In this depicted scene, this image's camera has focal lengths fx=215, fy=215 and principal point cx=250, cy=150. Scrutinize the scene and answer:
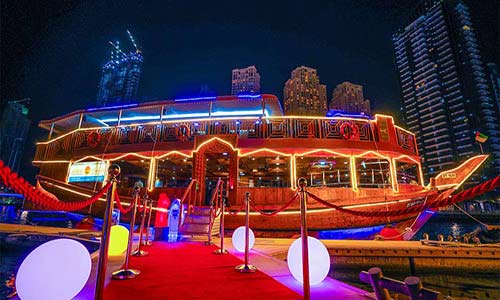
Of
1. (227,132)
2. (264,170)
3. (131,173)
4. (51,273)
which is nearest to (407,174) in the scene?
(264,170)

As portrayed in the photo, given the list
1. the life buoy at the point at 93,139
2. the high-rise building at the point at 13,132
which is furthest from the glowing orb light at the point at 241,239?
the high-rise building at the point at 13,132

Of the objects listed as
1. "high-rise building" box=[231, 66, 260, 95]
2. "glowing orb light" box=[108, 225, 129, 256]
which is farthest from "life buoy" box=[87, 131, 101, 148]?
"high-rise building" box=[231, 66, 260, 95]

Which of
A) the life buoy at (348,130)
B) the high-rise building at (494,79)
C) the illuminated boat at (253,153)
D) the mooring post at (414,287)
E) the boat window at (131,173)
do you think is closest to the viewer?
the mooring post at (414,287)

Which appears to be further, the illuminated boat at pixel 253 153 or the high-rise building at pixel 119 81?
the high-rise building at pixel 119 81

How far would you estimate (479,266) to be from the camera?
605cm

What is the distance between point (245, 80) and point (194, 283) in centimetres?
3878

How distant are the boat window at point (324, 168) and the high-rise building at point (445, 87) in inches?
2551

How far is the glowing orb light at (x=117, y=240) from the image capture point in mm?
4040

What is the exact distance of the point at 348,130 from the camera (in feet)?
34.8

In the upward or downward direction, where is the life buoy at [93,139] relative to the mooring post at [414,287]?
upward

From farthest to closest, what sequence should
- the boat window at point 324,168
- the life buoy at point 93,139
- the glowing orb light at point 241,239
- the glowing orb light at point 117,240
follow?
the boat window at point 324,168 → the life buoy at point 93,139 → the glowing orb light at point 241,239 → the glowing orb light at point 117,240

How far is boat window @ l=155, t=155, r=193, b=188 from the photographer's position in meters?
12.7

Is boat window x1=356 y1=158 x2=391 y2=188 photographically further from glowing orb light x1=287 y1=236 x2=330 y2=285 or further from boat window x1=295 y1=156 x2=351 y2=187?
glowing orb light x1=287 y1=236 x2=330 y2=285

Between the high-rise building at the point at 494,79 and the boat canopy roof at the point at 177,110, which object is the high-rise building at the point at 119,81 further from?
the high-rise building at the point at 494,79
